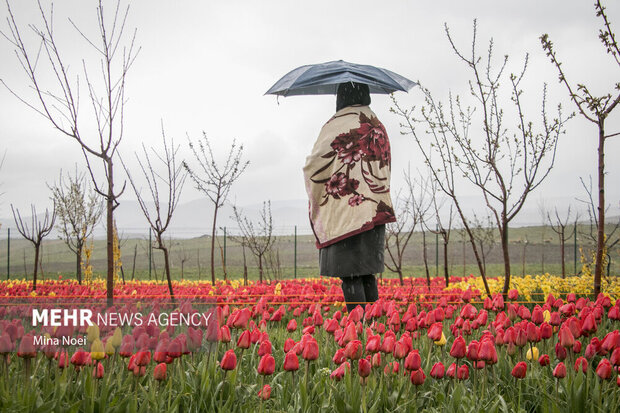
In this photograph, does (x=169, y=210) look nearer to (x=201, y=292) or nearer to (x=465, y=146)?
(x=201, y=292)

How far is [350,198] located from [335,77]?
3.42ft

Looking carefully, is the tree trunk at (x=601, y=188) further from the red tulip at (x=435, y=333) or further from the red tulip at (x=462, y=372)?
the red tulip at (x=462, y=372)

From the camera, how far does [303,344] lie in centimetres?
228

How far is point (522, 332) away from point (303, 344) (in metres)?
1.16

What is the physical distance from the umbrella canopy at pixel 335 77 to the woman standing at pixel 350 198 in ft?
1.05

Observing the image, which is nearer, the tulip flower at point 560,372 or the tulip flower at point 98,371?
the tulip flower at point 98,371

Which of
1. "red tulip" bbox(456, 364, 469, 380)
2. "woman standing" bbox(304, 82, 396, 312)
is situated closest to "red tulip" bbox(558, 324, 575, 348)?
"red tulip" bbox(456, 364, 469, 380)

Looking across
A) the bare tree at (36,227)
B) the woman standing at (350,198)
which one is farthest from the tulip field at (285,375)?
the bare tree at (36,227)

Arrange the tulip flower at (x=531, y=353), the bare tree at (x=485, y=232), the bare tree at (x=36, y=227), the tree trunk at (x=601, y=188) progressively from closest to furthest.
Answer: the tulip flower at (x=531, y=353) < the tree trunk at (x=601, y=188) < the bare tree at (x=36, y=227) < the bare tree at (x=485, y=232)

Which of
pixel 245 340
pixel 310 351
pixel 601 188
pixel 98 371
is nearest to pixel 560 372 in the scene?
pixel 310 351

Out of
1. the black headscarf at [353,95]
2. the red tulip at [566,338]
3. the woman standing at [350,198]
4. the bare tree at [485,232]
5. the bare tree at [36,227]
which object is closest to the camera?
the red tulip at [566,338]

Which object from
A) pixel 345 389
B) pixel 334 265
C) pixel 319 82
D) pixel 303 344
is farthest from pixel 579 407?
pixel 319 82

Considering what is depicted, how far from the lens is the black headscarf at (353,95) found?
14.2 ft

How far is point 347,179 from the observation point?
410cm
